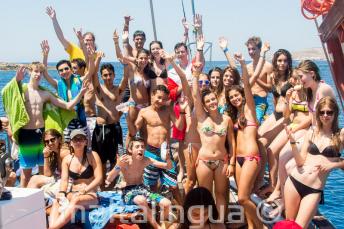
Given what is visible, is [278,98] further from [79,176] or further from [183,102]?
[79,176]

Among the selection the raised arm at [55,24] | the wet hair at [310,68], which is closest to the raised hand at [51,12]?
the raised arm at [55,24]

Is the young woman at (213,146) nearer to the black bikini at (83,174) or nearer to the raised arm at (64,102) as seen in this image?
the black bikini at (83,174)

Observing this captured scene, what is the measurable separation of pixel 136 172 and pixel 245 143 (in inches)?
60.3

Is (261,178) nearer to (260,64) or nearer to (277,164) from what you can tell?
(277,164)

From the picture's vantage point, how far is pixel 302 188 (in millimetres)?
4898

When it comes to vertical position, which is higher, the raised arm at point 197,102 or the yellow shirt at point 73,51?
the yellow shirt at point 73,51

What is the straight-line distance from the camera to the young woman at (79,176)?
5.79m

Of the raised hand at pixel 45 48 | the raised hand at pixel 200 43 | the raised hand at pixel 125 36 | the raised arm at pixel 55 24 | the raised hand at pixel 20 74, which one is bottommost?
the raised hand at pixel 20 74

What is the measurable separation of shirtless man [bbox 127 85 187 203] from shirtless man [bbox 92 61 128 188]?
537 millimetres

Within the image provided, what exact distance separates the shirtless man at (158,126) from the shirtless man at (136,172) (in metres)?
0.20

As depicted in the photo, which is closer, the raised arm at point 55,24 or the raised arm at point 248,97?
the raised arm at point 248,97

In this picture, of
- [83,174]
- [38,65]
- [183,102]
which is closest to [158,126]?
[183,102]

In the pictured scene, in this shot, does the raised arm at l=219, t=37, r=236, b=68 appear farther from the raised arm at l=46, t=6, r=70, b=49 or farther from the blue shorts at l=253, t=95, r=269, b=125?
the raised arm at l=46, t=6, r=70, b=49

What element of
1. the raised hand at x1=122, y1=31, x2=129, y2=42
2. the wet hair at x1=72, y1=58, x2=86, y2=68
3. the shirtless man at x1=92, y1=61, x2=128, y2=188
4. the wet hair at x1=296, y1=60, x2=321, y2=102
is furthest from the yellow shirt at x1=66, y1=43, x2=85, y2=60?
the wet hair at x1=296, y1=60, x2=321, y2=102
